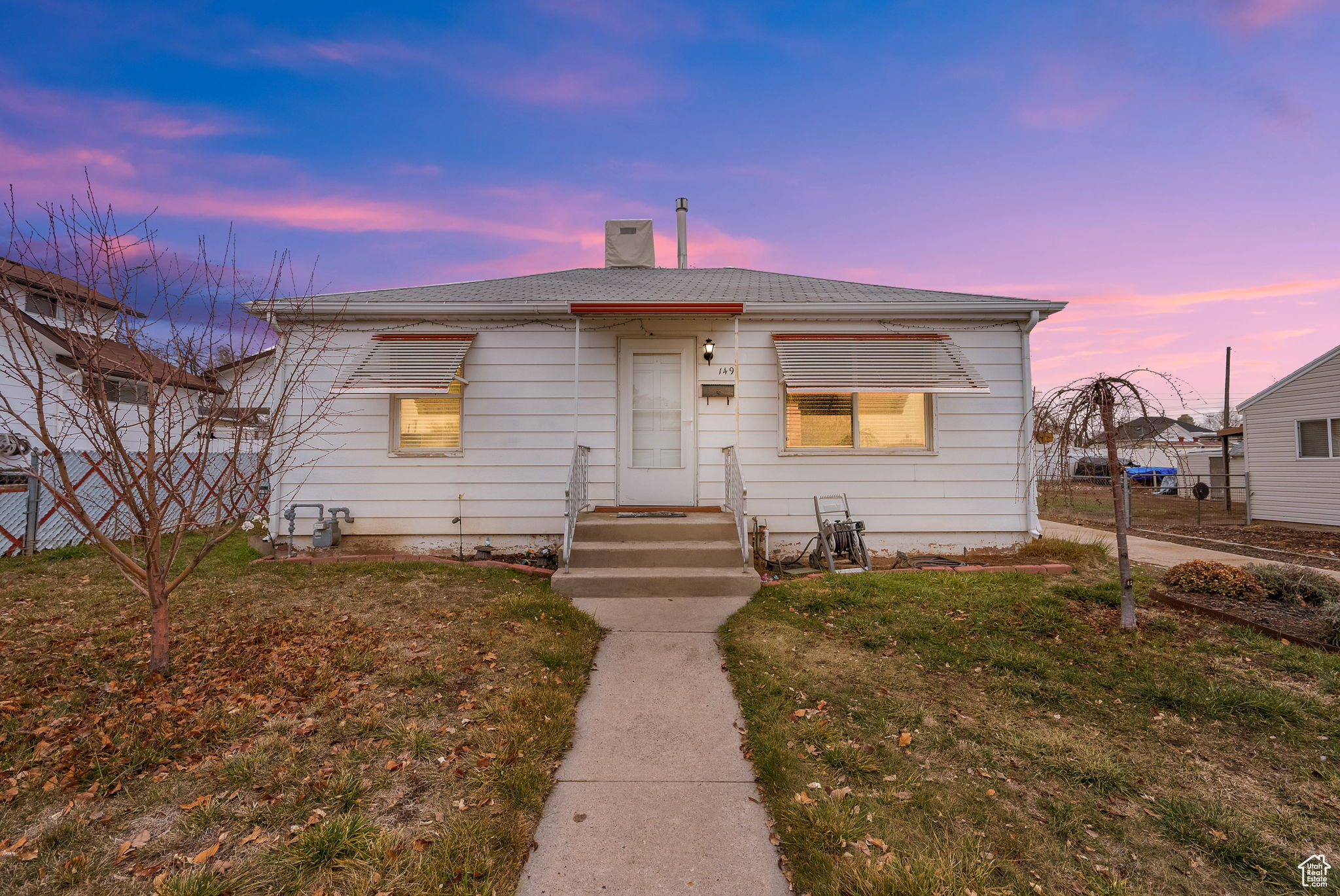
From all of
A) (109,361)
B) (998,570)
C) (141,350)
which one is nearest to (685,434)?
(998,570)

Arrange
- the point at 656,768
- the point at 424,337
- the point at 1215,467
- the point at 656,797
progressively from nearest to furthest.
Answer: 1. the point at 656,797
2. the point at 656,768
3. the point at 424,337
4. the point at 1215,467

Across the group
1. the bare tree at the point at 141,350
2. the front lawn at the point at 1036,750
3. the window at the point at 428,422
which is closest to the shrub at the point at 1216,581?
the front lawn at the point at 1036,750

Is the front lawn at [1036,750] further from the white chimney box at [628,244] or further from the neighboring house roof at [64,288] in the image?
the white chimney box at [628,244]

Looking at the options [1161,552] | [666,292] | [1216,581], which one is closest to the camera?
[1216,581]

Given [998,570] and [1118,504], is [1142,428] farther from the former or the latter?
[998,570]

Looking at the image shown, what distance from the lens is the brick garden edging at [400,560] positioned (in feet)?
21.1

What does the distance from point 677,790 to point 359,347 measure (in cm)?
695

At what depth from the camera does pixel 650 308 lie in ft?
20.3

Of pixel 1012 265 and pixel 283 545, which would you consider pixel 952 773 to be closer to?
pixel 283 545

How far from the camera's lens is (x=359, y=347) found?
276 inches

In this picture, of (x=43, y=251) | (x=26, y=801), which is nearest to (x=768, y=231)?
(x=43, y=251)

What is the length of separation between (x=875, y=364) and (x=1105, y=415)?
9.34 feet

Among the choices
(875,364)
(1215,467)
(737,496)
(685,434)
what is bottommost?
(737,496)

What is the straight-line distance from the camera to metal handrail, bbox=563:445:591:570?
18.7 ft
